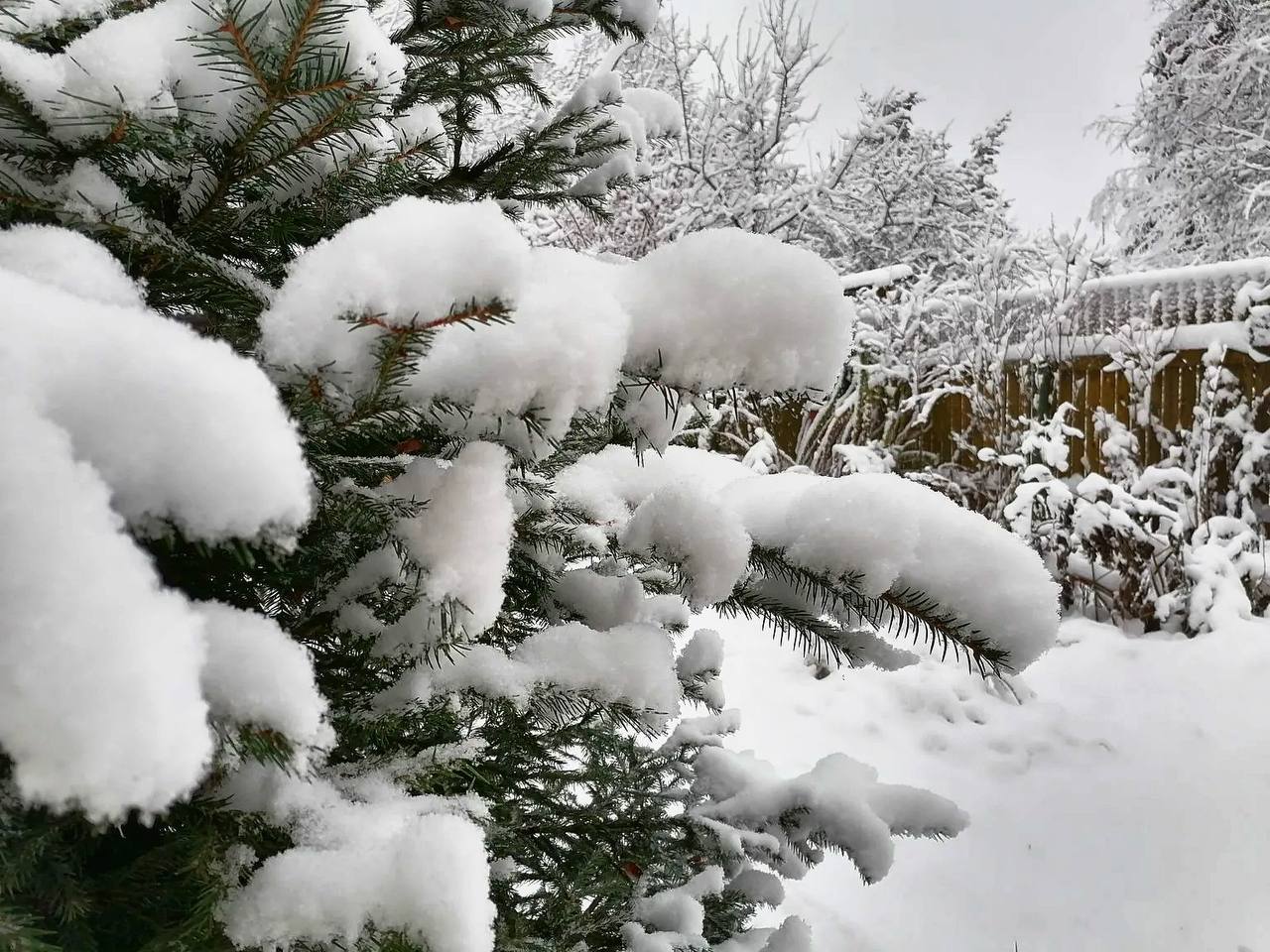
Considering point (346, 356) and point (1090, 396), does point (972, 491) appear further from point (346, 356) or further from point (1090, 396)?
point (346, 356)

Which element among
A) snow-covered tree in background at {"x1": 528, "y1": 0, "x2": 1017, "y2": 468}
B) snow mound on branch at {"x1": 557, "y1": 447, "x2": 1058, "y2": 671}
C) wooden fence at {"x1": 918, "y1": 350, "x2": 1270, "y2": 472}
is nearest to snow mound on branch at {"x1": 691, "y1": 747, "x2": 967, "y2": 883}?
snow mound on branch at {"x1": 557, "y1": 447, "x2": 1058, "y2": 671}

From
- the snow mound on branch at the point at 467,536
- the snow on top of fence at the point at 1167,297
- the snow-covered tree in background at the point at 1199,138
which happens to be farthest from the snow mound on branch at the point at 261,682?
the snow-covered tree in background at the point at 1199,138

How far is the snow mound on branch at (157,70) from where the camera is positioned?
0.63 metres

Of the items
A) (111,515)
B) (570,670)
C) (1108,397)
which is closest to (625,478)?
(570,670)

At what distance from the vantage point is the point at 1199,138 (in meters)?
12.2

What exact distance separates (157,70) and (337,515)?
392 mm

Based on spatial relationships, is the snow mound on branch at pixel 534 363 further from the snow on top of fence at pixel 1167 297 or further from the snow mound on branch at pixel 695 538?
the snow on top of fence at pixel 1167 297

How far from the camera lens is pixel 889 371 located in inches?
220

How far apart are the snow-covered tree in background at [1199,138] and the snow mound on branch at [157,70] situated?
13.2m

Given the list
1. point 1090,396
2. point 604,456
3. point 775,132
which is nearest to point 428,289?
point 604,456

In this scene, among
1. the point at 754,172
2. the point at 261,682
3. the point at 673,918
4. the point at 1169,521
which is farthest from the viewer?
the point at 754,172

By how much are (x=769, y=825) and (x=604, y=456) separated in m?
0.61

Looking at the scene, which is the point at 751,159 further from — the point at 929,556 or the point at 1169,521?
the point at 929,556

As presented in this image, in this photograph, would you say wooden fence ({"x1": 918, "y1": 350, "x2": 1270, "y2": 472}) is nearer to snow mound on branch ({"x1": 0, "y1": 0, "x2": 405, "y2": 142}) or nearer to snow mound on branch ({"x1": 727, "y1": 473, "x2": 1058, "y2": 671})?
snow mound on branch ({"x1": 727, "y1": 473, "x2": 1058, "y2": 671})
